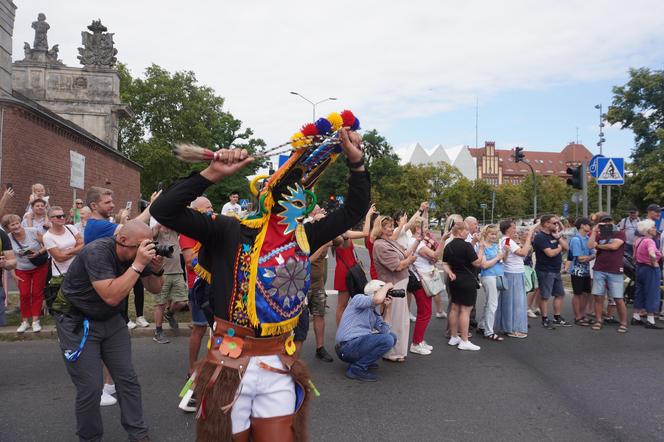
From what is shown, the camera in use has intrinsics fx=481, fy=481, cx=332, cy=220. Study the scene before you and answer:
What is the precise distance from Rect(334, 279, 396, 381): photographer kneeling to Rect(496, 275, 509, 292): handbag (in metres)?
2.61

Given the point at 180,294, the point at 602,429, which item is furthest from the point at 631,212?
the point at 180,294

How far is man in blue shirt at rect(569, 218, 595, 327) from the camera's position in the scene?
27.4 feet

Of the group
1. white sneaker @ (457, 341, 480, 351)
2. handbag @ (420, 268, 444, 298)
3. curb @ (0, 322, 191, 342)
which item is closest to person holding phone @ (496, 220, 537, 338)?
white sneaker @ (457, 341, 480, 351)

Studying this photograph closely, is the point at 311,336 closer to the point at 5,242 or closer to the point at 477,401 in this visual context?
the point at 477,401

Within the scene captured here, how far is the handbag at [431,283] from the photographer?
22.2ft

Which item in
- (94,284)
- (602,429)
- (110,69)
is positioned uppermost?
(110,69)

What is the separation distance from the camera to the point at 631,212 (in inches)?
391

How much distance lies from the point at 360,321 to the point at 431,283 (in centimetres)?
170

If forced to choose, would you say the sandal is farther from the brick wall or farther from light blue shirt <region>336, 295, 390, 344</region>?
the brick wall

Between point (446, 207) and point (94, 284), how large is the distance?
70594 millimetres

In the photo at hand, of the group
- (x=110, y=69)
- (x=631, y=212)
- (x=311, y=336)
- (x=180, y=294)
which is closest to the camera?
(x=180, y=294)

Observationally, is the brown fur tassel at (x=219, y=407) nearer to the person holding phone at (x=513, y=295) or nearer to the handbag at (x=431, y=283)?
the handbag at (x=431, y=283)

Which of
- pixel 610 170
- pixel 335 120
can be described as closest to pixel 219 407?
pixel 335 120

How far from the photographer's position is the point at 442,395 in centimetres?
493
